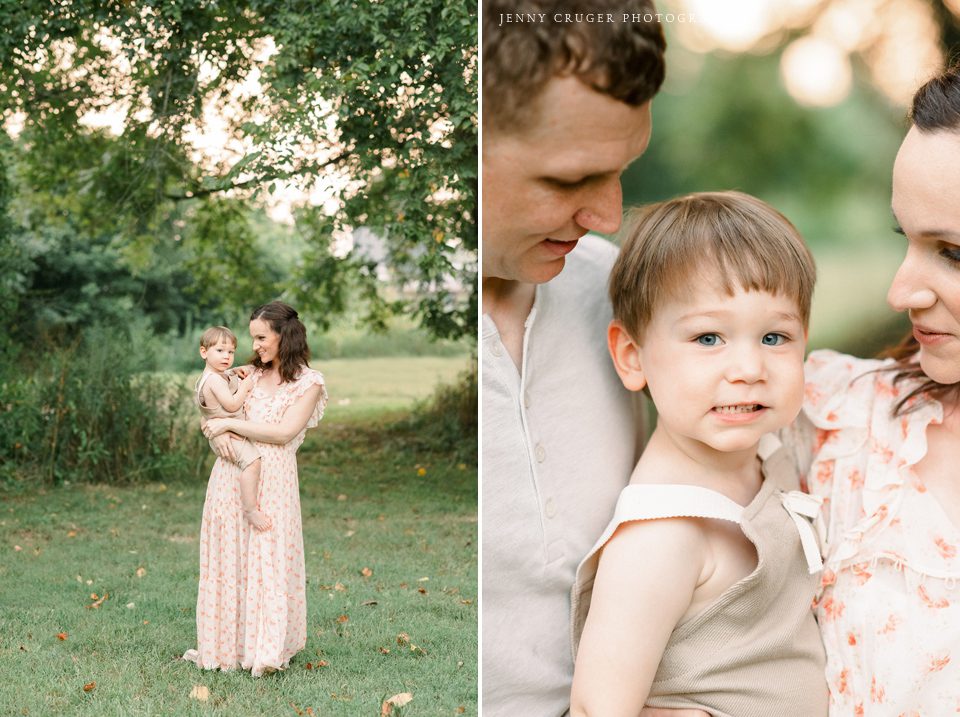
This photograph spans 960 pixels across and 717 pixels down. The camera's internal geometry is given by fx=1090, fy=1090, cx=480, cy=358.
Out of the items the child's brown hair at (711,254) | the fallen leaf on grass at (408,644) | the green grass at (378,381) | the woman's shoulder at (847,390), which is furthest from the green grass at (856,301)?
the green grass at (378,381)

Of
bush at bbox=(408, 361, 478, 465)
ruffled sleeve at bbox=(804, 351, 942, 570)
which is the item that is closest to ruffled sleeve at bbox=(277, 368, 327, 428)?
ruffled sleeve at bbox=(804, 351, 942, 570)

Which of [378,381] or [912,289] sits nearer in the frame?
[912,289]

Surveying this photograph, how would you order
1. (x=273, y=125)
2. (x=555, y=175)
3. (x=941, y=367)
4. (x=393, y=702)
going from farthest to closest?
(x=273, y=125), (x=393, y=702), (x=941, y=367), (x=555, y=175)

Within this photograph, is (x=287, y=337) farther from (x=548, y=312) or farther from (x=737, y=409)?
(x=737, y=409)

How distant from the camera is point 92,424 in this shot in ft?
22.4

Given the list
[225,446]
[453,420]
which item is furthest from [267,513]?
[453,420]

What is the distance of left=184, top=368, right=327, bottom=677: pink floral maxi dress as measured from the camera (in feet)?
11.0

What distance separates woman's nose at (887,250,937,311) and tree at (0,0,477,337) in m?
4.08

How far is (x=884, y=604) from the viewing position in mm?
1313

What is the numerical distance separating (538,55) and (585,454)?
51 centimetres

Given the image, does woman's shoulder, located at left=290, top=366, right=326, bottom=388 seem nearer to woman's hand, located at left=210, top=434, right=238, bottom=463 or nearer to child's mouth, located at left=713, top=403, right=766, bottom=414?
woman's hand, located at left=210, top=434, right=238, bottom=463

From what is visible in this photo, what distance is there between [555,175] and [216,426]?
89.2 inches

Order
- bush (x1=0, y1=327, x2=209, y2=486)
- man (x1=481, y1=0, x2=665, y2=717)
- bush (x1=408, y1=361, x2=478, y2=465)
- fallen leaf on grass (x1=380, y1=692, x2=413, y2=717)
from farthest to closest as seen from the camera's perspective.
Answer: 1. bush (x1=408, y1=361, x2=478, y2=465)
2. bush (x1=0, y1=327, x2=209, y2=486)
3. fallen leaf on grass (x1=380, y1=692, x2=413, y2=717)
4. man (x1=481, y1=0, x2=665, y2=717)

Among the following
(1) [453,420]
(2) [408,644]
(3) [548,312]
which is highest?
(3) [548,312]
